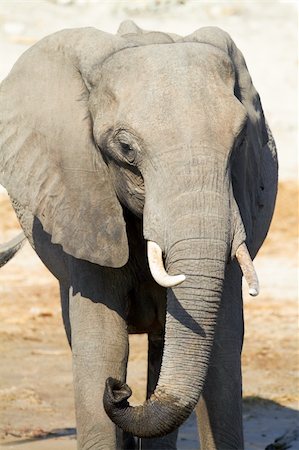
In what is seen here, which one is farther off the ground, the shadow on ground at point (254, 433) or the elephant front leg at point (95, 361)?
the elephant front leg at point (95, 361)

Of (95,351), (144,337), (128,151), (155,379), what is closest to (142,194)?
(128,151)

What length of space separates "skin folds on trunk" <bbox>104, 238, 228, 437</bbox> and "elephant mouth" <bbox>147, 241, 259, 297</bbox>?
45 mm

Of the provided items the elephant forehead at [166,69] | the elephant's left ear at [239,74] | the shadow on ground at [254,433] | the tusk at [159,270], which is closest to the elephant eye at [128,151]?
the elephant forehead at [166,69]

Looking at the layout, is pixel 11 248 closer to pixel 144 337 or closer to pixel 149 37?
pixel 149 37

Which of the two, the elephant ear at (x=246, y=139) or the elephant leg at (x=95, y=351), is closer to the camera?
the elephant ear at (x=246, y=139)

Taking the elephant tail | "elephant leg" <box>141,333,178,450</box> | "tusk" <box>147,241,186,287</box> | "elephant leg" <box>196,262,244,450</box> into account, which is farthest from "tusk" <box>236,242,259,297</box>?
the elephant tail

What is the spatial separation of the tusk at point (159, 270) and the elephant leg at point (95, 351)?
0.75 m

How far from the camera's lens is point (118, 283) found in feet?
17.9

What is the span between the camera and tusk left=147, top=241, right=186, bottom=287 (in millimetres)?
4523

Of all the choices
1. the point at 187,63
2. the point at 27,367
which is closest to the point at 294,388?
the point at 27,367

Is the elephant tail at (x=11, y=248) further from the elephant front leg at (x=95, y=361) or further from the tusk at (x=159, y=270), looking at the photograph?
the tusk at (x=159, y=270)

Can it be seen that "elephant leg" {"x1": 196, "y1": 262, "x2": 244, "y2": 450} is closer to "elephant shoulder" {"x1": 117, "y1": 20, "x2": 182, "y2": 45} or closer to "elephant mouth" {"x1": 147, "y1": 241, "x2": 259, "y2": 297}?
"elephant mouth" {"x1": 147, "y1": 241, "x2": 259, "y2": 297}

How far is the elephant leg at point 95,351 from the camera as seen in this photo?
5414 millimetres

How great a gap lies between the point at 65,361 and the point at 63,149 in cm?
421
